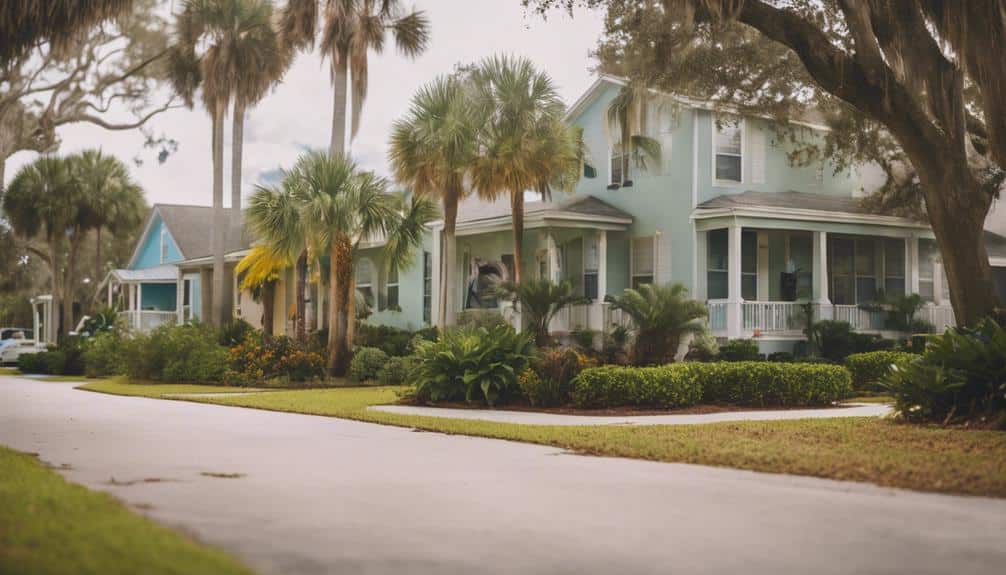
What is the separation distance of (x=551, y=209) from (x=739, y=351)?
19.3ft

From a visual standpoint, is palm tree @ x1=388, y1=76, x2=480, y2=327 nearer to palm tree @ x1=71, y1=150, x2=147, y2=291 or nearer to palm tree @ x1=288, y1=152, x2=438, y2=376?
palm tree @ x1=288, y1=152, x2=438, y2=376

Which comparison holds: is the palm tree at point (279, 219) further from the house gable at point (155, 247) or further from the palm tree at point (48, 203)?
the palm tree at point (48, 203)

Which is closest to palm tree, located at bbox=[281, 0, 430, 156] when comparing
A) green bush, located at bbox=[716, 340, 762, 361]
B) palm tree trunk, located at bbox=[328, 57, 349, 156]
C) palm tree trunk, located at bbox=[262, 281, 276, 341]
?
palm tree trunk, located at bbox=[328, 57, 349, 156]

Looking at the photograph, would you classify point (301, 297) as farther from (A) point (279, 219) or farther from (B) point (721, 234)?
(B) point (721, 234)

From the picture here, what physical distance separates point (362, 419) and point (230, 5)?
72.6 feet

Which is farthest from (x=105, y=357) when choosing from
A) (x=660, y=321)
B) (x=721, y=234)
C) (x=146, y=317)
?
(x=660, y=321)

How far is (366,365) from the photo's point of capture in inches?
1018

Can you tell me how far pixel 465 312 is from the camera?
28828mm

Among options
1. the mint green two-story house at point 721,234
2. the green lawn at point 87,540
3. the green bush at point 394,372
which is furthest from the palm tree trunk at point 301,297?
the green lawn at point 87,540

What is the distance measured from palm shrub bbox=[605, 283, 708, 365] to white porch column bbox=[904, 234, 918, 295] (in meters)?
10.6

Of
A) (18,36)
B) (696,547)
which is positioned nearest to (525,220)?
(18,36)

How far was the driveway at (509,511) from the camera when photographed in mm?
6215

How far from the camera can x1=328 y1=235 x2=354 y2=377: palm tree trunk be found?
2622 cm

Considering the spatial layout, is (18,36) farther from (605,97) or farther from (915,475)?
(605,97)
